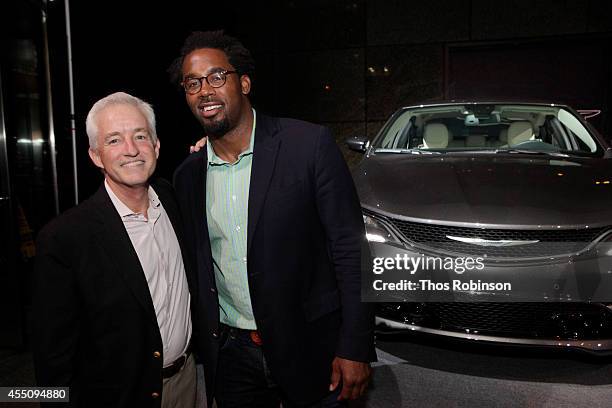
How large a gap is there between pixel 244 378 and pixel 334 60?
21.7 feet

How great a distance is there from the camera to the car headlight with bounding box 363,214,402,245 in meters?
2.76

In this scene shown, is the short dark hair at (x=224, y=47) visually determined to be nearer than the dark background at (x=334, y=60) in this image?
Yes

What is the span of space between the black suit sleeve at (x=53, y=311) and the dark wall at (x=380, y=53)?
4.53m

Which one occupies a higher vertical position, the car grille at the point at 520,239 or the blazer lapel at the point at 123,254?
the blazer lapel at the point at 123,254

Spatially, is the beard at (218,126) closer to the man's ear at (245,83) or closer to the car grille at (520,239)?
the man's ear at (245,83)

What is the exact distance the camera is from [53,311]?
4.41 ft

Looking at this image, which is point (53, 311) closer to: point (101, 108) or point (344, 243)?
point (101, 108)

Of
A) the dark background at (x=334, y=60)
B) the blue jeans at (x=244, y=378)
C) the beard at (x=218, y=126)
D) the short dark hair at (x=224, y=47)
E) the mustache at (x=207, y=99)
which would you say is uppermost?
the dark background at (x=334, y=60)

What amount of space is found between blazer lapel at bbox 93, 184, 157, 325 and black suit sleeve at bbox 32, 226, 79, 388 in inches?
4.3

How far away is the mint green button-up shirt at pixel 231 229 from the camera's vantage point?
5.08ft

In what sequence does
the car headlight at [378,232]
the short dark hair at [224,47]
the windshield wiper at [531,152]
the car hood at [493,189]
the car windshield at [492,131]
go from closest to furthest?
1. the short dark hair at [224,47]
2. the car hood at [493,189]
3. the car headlight at [378,232]
4. the windshield wiper at [531,152]
5. the car windshield at [492,131]

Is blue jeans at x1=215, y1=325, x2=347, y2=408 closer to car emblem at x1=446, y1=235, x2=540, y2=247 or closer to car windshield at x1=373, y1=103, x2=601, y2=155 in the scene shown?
car emblem at x1=446, y1=235, x2=540, y2=247

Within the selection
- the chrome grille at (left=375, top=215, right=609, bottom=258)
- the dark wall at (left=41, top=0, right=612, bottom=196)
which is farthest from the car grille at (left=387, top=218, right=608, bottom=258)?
the dark wall at (left=41, top=0, right=612, bottom=196)

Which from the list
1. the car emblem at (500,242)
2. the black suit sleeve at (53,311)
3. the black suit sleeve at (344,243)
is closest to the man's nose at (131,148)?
the black suit sleeve at (53,311)
